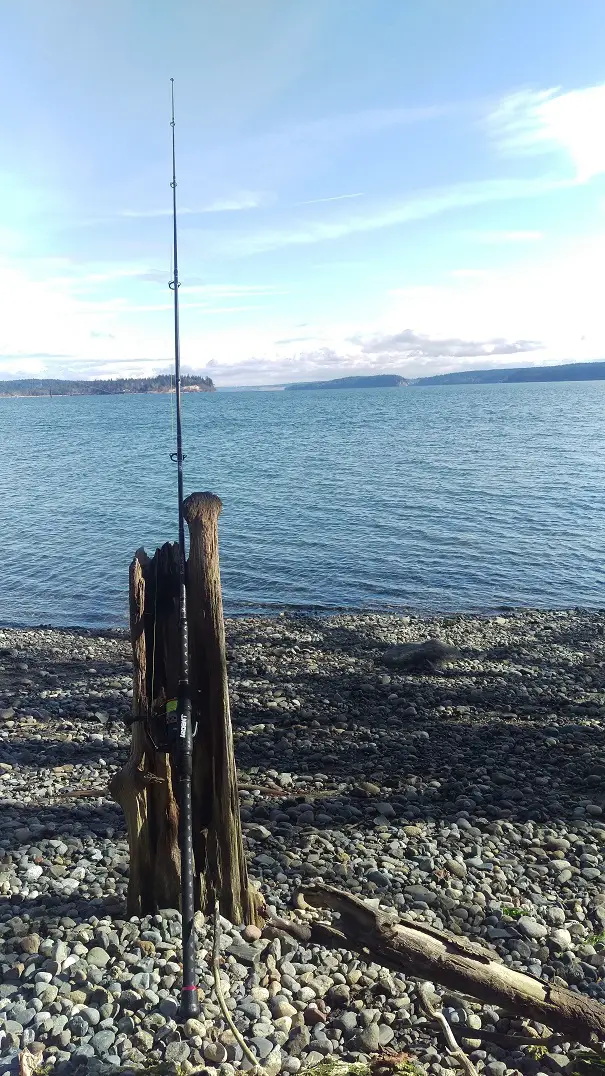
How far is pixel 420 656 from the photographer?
49.5 ft

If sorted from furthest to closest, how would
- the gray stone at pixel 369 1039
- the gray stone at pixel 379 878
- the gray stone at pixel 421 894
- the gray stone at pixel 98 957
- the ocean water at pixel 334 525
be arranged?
1. the ocean water at pixel 334 525
2. the gray stone at pixel 379 878
3. the gray stone at pixel 421 894
4. the gray stone at pixel 98 957
5. the gray stone at pixel 369 1039

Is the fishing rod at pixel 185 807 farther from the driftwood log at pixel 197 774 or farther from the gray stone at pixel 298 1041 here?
the gray stone at pixel 298 1041

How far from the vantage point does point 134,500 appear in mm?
39875

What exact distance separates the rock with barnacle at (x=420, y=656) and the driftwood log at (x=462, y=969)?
31.6ft

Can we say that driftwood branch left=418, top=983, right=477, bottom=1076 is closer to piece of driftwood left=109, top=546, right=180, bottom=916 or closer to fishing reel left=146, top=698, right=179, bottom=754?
piece of driftwood left=109, top=546, right=180, bottom=916

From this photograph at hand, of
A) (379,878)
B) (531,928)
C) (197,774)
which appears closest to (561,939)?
(531,928)

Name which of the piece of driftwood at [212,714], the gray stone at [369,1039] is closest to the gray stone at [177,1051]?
the gray stone at [369,1039]

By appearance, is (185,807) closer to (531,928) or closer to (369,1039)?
(369,1039)

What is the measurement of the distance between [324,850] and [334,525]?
23.8 meters

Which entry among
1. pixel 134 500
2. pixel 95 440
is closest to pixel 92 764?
pixel 134 500

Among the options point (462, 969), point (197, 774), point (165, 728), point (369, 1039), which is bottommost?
point (369, 1039)

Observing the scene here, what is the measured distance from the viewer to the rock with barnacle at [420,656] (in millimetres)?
14977

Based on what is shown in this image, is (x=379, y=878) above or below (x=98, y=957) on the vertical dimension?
below

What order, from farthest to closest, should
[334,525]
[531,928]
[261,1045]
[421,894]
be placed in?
[334,525] → [421,894] → [531,928] → [261,1045]
